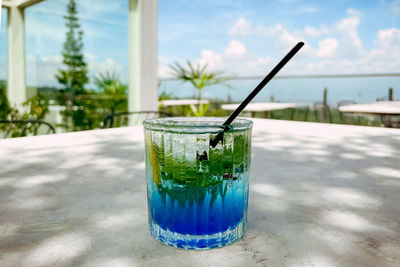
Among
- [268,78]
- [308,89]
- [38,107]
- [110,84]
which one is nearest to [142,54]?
[110,84]

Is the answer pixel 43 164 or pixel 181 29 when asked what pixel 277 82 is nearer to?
pixel 43 164

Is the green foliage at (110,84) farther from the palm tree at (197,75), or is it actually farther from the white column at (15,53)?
the palm tree at (197,75)

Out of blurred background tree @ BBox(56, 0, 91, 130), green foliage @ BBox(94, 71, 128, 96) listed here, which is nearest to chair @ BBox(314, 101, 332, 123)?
green foliage @ BBox(94, 71, 128, 96)

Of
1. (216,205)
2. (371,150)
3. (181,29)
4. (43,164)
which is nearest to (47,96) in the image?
(43,164)

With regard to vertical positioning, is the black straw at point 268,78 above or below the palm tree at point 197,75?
below

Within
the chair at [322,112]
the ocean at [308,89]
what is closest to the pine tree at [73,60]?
the ocean at [308,89]

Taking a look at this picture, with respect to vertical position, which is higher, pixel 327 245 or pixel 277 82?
pixel 277 82
